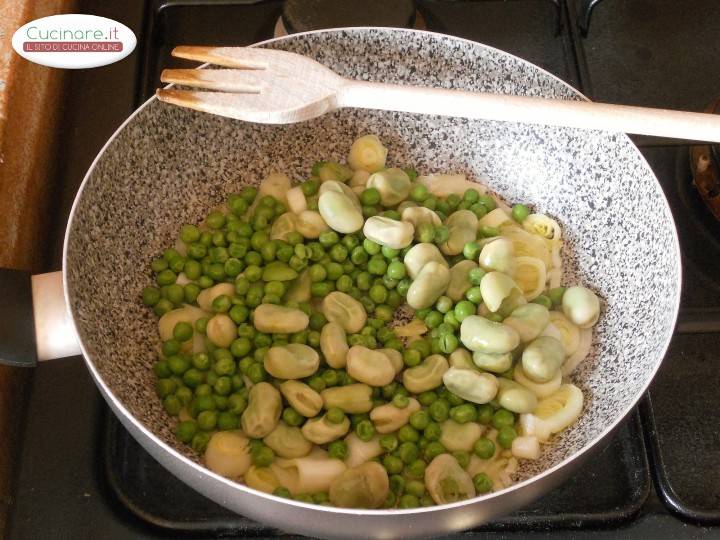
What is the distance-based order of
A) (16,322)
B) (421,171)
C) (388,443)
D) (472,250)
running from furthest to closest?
1. (421,171)
2. (472,250)
3. (388,443)
4. (16,322)

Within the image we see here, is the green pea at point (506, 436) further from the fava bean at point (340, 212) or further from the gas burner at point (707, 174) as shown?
the gas burner at point (707, 174)

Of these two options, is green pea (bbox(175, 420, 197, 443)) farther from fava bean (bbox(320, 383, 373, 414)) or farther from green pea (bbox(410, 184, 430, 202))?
green pea (bbox(410, 184, 430, 202))

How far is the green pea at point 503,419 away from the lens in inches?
30.2

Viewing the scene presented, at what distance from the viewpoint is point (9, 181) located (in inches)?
33.8

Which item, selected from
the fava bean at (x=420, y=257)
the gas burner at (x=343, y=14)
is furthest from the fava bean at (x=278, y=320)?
the gas burner at (x=343, y=14)

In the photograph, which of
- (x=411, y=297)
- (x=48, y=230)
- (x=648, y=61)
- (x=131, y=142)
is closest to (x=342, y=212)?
(x=411, y=297)

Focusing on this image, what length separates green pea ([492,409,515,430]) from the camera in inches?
30.2

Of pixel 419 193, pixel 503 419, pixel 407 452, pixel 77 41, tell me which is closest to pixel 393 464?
pixel 407 452

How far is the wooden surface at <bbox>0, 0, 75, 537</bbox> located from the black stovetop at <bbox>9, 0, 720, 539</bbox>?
0.03 meters

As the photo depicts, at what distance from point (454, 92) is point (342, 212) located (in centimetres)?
19

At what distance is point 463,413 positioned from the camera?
0.76m

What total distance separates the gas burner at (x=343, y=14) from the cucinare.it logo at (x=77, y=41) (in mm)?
219

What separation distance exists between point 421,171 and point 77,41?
1.58 ft

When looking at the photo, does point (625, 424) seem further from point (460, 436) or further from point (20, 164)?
point (20, 164)
